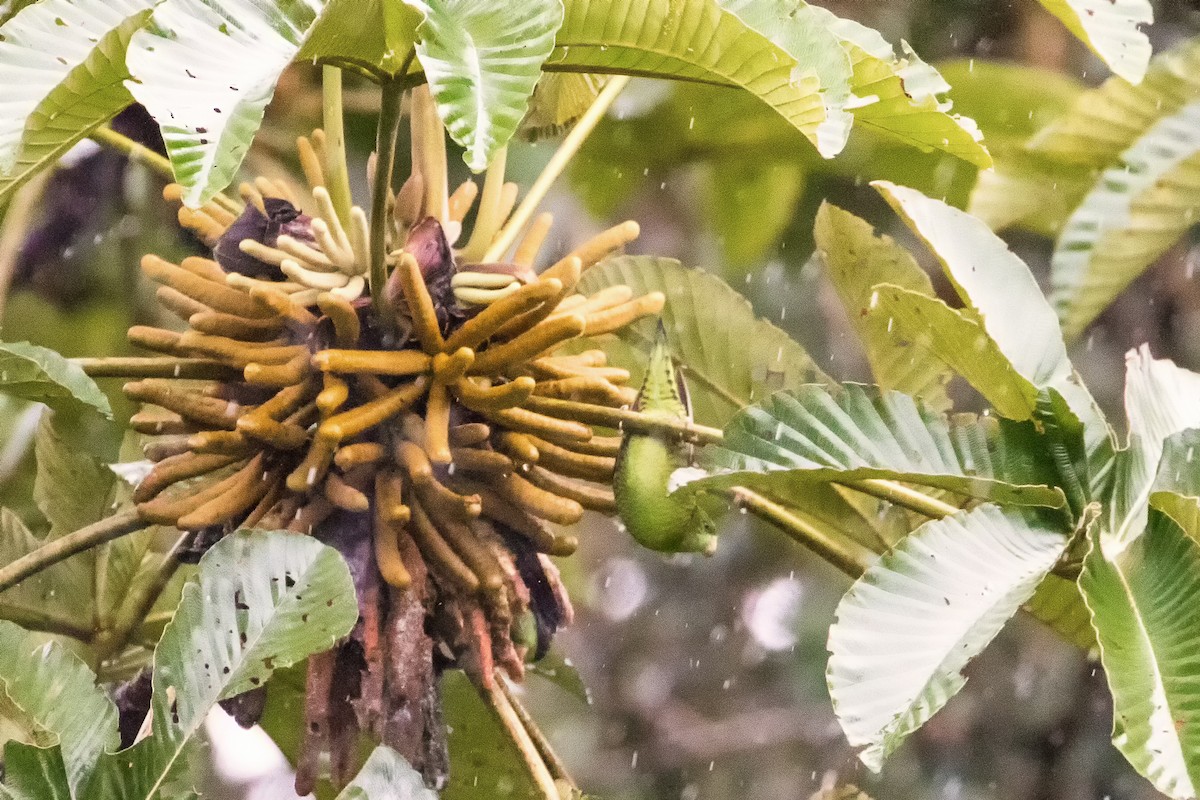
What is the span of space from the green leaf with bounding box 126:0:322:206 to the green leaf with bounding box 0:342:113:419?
169 mm

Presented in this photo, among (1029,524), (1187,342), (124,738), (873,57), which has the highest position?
(873,57)

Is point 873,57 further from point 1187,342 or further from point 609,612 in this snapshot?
point 609,612

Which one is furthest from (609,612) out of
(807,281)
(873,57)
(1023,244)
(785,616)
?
(873,57)

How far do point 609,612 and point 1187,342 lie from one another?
66cm

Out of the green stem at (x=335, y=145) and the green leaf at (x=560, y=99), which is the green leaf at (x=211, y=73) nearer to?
the green stem at (x=335, y=145)

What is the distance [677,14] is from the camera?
1.48 feet

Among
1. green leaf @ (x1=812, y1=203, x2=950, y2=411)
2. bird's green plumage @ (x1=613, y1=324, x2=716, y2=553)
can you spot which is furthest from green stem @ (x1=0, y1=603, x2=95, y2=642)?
green leaf @ (x1=812, y1=203, x2=950, y2=411)

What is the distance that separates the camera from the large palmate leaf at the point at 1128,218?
2.34 ft

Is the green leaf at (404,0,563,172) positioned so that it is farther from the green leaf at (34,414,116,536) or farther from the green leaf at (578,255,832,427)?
the green leaf at (34,414,116,536)

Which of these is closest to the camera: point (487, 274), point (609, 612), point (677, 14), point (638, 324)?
point (677, 14)

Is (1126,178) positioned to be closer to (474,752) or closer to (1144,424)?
(1144,424)

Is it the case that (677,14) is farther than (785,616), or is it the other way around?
(785,616)

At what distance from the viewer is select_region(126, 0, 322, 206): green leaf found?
0.37 m

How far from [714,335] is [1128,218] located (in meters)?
0.26
